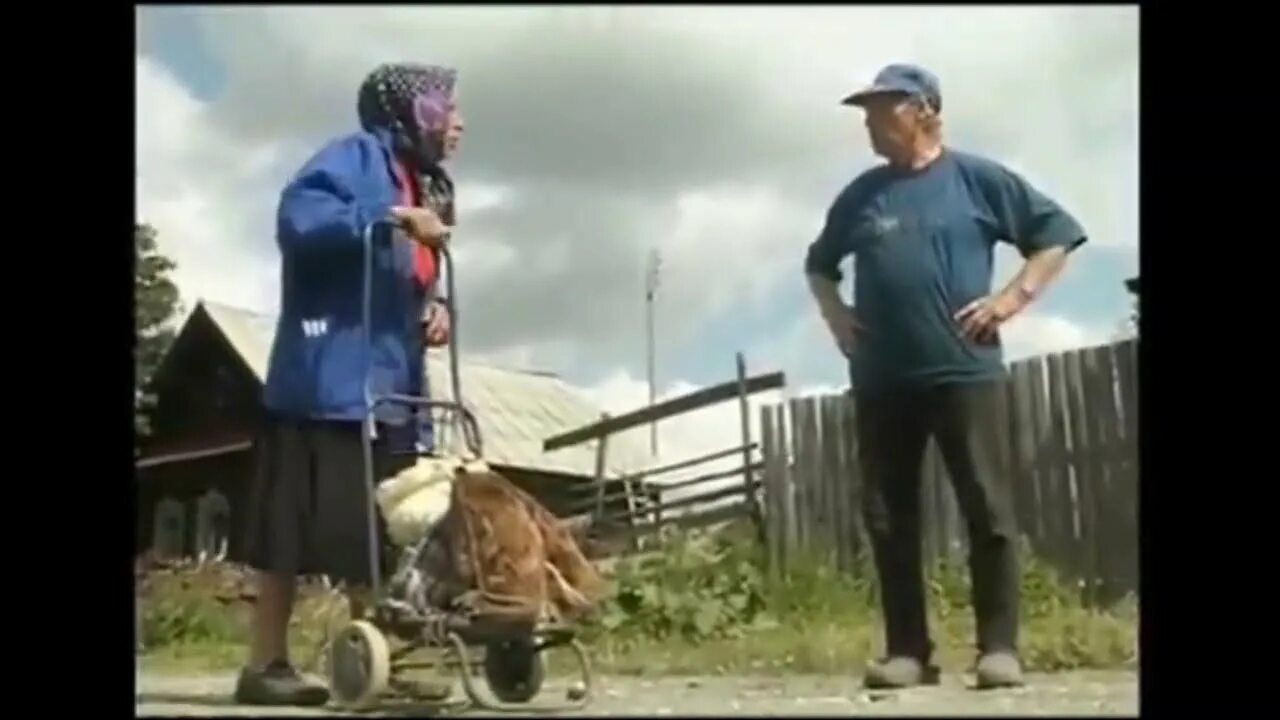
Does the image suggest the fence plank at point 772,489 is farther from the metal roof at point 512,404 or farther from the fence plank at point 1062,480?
the fence plank at point 1062,480

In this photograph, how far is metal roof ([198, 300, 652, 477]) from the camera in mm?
4906

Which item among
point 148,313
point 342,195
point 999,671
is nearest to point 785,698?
point 999,671

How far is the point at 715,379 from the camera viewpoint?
4.96 metres

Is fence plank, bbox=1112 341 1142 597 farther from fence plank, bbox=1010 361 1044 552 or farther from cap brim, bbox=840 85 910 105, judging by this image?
cap brim, bbox=840 85 910 105

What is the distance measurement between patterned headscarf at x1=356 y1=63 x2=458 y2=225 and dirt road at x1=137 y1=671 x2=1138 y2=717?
0.95 m

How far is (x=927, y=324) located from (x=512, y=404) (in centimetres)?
78

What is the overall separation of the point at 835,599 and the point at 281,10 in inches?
58.8

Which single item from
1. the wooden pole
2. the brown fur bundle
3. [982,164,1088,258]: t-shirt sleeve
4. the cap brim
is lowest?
the brown fur bundle

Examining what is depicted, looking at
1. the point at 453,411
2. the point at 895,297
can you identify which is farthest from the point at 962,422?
the point at 453,411

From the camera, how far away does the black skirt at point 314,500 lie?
4.92 meters

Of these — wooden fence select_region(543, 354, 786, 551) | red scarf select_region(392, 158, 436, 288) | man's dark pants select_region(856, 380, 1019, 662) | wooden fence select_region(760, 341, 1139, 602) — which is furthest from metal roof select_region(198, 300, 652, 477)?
man's dark pants select_region(856, 380, 1019, 662)

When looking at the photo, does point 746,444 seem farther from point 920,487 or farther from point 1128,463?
point 1128,463

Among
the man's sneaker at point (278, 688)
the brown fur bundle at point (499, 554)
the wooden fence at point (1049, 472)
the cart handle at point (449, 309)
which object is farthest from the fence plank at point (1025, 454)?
the man's sneaker at point (278, 688)
